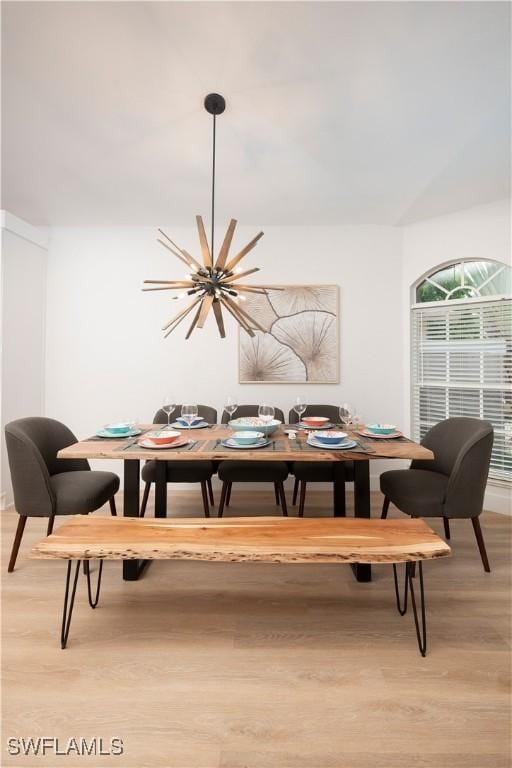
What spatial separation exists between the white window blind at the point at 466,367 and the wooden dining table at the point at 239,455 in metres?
1.49

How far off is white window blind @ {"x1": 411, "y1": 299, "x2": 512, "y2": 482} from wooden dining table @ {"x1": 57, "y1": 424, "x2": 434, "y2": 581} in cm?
149

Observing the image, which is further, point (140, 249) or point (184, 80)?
point (140, 249)

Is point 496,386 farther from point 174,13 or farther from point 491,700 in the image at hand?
point 174,13

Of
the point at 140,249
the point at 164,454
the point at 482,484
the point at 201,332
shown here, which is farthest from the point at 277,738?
the point at 140,249

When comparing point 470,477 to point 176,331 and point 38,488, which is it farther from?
point 176,331

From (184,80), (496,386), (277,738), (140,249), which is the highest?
(184,80)

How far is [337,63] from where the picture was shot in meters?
2.52

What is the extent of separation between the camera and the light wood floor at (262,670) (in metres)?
1.32

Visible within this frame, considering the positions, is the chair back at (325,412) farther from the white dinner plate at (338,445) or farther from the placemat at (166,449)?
the placemat at (166,449)

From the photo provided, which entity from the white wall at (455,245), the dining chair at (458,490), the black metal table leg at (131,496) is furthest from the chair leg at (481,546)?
the black metal table leg at (131,496)

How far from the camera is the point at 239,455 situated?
216 cm

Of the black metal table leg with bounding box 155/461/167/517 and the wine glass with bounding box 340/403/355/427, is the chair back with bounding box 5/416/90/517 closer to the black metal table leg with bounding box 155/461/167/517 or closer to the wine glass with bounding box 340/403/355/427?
the black metal table leg with bounding box 155/461/167/517

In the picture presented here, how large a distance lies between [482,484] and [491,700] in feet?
3.65

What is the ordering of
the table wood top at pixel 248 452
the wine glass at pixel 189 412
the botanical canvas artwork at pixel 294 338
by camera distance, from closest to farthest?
the table wood top at pixel 248 452 → the wine glass at pixel 189 412 → the botanical canvas artwork at pixel 294 338
